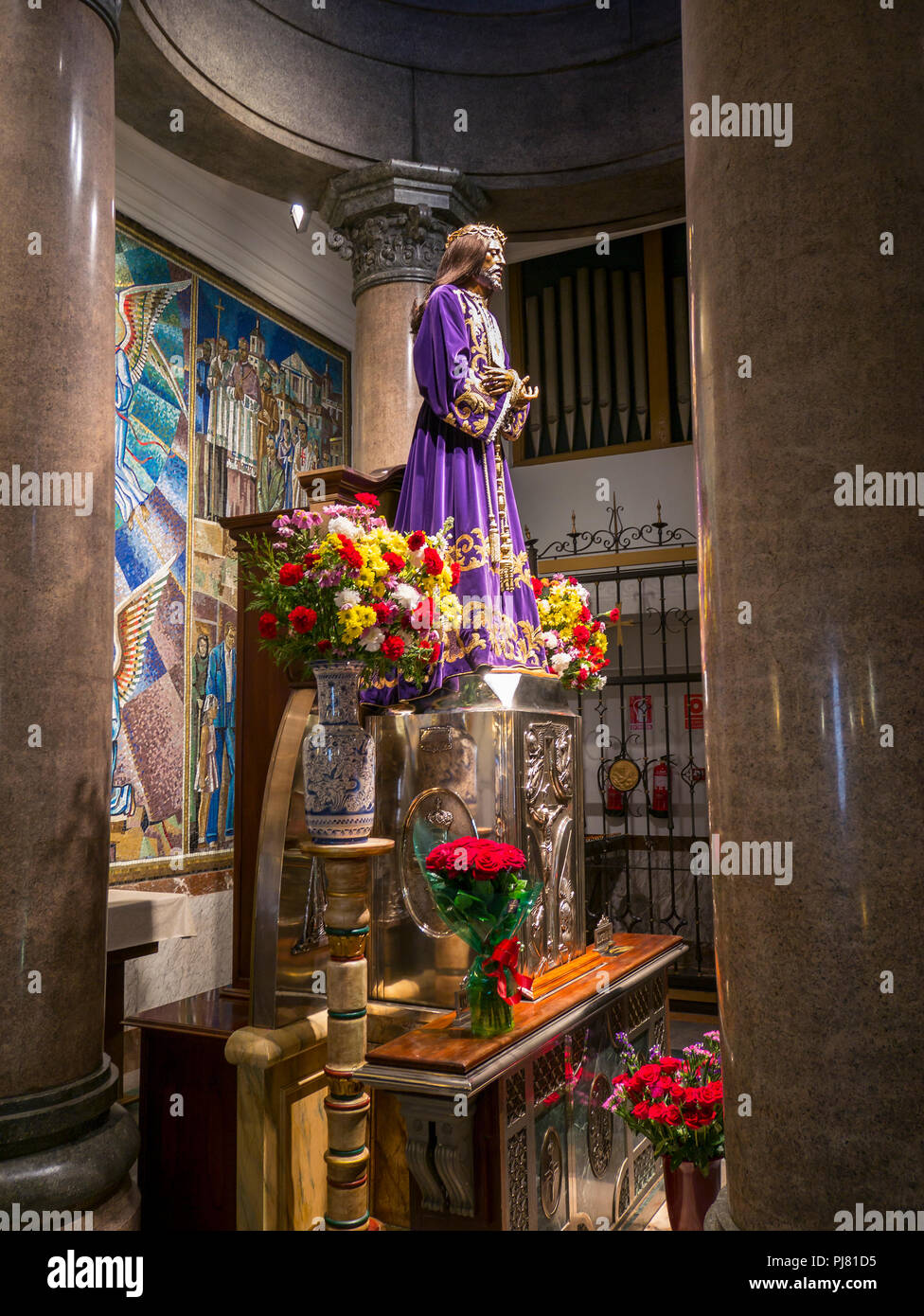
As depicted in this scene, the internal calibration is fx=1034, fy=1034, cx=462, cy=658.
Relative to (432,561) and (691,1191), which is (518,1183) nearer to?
(691,1191)

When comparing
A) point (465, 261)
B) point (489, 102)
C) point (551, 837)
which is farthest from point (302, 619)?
point (489, 102)

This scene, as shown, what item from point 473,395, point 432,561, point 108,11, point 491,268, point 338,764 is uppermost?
point 108,11

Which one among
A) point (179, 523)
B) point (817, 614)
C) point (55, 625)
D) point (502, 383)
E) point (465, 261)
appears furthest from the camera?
point (179, 523)

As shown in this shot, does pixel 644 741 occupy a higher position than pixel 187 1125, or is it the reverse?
pixel 644 741

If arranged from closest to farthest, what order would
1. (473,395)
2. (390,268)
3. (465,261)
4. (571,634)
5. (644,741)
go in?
(473,395), (465,261), (571,634), (390,268), (644,741)

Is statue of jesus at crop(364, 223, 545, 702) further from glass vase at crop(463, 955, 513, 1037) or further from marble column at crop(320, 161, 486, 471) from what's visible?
marble column at crop(320, 161, 486, 471)

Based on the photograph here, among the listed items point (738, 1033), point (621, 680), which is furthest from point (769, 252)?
point (621, 680)

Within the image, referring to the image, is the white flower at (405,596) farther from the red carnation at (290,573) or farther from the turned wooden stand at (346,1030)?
the turned wooden stand at (346,1030)

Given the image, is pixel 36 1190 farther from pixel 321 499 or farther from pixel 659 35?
pixel 659 35

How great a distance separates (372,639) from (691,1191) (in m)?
2.14

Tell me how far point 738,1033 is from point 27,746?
2302 millimetres

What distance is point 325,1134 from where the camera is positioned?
12.7ft

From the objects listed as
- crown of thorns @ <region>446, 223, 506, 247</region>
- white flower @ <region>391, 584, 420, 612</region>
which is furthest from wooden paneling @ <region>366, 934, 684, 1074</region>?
crown of thorns @ <region>446, 223, 506, 247</region>

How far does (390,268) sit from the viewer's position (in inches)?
285
